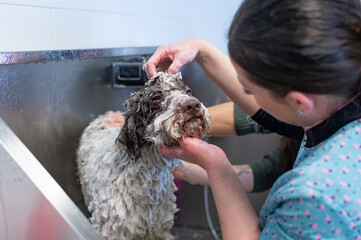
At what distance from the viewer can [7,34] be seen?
96 cm

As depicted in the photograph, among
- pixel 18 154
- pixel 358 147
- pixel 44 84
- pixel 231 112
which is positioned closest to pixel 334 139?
pixel 358 147

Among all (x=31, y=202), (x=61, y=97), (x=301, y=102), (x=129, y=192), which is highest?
(x=301, y=102)

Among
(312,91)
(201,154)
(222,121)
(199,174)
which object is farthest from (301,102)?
(199,174)

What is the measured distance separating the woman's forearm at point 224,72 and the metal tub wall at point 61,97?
0.90 feet

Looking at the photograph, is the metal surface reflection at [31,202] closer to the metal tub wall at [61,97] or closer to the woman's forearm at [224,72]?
the metal tub wall at [61,97]

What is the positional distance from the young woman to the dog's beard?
0.64 feet

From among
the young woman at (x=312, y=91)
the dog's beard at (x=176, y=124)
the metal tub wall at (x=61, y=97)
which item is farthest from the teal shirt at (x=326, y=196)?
the metal tub wall at (x=61, y=97)

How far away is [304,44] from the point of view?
505mm

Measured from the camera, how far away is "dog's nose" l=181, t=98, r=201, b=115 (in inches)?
30.1

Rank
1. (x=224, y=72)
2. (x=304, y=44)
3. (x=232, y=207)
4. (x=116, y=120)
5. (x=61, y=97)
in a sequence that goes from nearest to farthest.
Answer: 1. (x=304, y=44)
2. (x=232, y=207)
3. (x=224, y=72)
4. (x=61, y=97)
5. (x=116, y=120)

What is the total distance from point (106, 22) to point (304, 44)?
1.00 meters

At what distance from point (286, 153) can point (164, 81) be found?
0.83 metres

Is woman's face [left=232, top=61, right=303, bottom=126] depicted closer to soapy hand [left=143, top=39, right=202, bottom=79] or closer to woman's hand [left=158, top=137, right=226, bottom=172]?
woman's hand [left=158, top=137, right=226, bottom=172]

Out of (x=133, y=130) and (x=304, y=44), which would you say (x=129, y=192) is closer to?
(x=133, y=130)
